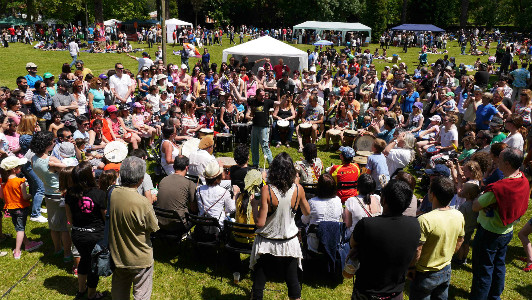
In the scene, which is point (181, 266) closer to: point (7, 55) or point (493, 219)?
point (493, 219)

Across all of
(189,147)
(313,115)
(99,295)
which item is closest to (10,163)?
(99,295)

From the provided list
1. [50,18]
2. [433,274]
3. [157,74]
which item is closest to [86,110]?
[157,74]

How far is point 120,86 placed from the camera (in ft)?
37.8

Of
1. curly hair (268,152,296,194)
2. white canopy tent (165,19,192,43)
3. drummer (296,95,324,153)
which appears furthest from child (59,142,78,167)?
white canopy tent (165,19,192,43)

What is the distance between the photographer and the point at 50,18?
51094 mm

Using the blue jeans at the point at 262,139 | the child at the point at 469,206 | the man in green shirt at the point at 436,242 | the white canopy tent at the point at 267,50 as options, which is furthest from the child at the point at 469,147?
the white canopy tent at the point at 267,50

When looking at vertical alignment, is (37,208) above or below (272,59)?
below

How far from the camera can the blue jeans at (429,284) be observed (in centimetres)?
365

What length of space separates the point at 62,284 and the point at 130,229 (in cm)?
220

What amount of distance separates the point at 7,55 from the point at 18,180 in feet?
89.8

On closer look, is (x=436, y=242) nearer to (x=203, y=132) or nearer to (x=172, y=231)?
(x=172, y=231)

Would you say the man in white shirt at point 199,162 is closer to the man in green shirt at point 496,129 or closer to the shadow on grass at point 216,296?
the shadow on grass at point 216,296

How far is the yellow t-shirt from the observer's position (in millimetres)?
3484

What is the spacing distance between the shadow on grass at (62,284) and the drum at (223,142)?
5.51 meters
